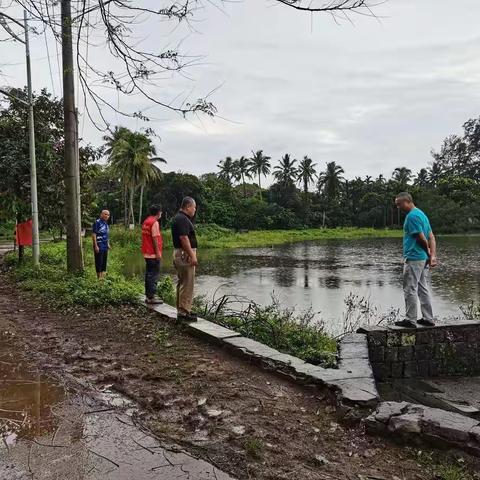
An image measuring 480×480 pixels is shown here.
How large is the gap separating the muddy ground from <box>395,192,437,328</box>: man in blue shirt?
113 inches

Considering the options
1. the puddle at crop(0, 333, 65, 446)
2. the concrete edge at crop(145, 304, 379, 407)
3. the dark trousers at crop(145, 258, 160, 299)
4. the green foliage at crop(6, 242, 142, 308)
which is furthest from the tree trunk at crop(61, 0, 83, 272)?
the puddle at crop(0, 333, 65, 446)

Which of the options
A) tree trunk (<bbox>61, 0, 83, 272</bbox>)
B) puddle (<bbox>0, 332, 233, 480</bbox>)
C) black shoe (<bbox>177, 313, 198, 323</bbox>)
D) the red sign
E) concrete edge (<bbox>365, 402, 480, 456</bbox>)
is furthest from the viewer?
the red sign

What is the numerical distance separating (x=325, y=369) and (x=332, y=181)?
68.5 metres

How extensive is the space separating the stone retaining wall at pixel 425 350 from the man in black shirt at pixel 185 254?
2345 millimetres

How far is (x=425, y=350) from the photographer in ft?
22.8

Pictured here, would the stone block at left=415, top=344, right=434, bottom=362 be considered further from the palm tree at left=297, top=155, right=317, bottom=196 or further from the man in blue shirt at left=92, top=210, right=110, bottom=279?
the palm tree at left=297, top=155, right=317, bottom=196

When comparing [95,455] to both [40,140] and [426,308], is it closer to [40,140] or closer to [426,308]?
[426,308]

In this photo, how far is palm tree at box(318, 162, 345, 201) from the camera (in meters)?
71.3

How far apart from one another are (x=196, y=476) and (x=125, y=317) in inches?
176

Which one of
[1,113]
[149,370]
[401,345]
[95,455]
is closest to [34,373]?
[149,370]

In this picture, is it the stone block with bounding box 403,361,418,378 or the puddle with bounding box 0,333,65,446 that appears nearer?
the puddle with bounding box 0,333,65,446

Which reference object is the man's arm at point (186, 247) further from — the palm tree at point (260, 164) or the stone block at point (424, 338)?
the palm tree at point (260, 164)

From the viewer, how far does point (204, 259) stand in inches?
1229

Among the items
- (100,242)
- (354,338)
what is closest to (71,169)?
(100,242)
